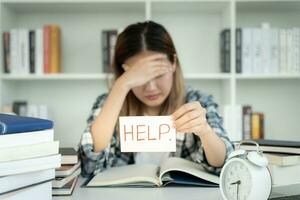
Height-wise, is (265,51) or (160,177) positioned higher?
(265,51)

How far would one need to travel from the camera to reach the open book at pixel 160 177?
98 centimetres

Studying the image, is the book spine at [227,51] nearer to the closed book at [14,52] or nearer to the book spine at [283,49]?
the book spine at [283,49]

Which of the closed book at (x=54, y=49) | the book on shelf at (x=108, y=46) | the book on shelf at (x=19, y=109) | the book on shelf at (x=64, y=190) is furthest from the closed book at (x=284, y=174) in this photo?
the book on shelf at (x=19, y=109)

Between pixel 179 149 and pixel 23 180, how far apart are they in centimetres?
78

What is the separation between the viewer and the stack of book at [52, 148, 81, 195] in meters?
0.89

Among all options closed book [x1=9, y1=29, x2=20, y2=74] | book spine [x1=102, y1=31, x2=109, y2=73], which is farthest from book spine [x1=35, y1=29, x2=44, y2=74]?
book spine [x1=102, y1=31, x2=109, y2=73]

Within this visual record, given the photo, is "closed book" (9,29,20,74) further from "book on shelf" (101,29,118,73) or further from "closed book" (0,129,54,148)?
"closed book" (0,129,54,148)

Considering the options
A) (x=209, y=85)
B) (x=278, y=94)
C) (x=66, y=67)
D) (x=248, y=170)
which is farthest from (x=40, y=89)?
(x=248, y=170)

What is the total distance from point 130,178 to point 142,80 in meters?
0.47

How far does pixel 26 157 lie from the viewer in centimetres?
71

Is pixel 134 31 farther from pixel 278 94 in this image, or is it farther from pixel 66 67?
pixel 278 94

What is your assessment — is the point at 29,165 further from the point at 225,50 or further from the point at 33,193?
the point at 225,50

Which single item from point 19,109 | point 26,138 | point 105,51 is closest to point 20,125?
point 26,138

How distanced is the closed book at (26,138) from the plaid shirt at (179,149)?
47 cm
